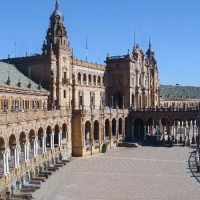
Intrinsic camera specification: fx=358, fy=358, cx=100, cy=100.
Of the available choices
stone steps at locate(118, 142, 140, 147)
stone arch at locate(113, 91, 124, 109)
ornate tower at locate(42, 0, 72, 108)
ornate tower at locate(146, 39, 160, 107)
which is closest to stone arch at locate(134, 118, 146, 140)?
Result: stone arch at locate(113, 91, 124, 109)

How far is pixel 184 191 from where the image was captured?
40.5m

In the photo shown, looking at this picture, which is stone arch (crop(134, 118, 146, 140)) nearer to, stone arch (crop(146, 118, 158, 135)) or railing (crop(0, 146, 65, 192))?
stone arch (crop(146, 118, 158, 135))

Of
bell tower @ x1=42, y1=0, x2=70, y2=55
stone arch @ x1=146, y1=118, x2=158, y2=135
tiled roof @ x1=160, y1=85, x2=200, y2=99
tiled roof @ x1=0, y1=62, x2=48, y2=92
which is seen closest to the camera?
tiled roof @ x1=0, y1=62, x2=48, y2=92

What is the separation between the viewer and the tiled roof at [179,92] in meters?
138

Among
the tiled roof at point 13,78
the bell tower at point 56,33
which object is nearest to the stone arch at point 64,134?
the tiled roof at point 13,78

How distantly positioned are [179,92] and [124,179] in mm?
102325

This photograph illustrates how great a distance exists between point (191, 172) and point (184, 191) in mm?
11093

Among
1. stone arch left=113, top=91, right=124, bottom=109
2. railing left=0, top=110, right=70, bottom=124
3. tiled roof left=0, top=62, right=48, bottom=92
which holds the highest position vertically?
tiled roof left=0, top=62, right=48, bottom=92

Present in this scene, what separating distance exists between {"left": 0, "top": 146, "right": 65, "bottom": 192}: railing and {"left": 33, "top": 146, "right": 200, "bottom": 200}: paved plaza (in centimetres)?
292

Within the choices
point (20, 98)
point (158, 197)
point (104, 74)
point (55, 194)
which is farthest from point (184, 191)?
point (104, 74)

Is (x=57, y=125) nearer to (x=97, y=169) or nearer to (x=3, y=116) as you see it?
(x=97, y=169)

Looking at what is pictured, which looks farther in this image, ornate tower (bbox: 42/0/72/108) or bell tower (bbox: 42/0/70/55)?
bell tower (bbox: 42/0/70/55)

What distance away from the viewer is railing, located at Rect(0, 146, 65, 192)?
36.1m

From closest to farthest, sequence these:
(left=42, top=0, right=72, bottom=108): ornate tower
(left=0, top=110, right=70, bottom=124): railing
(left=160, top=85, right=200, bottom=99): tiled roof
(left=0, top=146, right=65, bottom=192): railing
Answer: (left=0, top=146, right=65, bottom=192): railing < (left=0, top=110, right=70, bottom=124): railing < (left=42, top=0, right=72, bottom=108): ornate tower < (left=160, top=85, right=200, bottom=99): tiled roof
